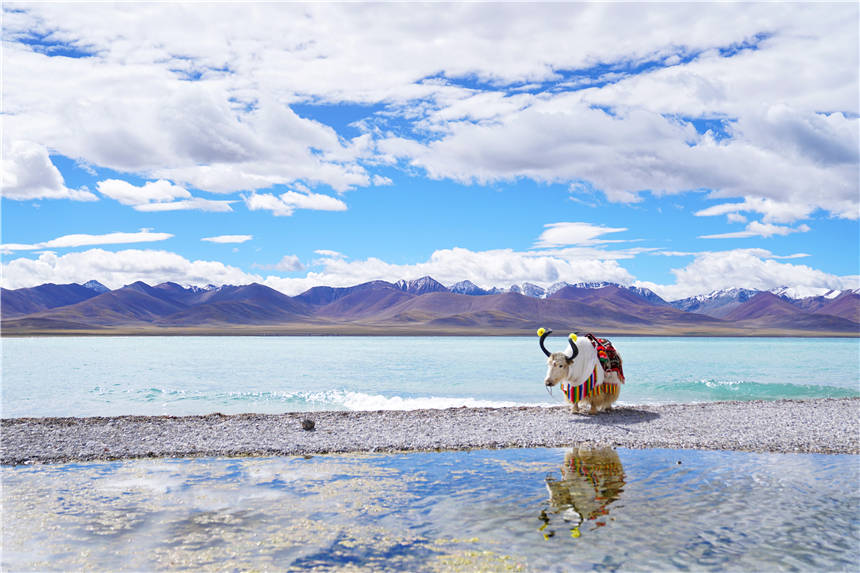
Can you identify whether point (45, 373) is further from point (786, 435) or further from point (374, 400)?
point (786, 435)

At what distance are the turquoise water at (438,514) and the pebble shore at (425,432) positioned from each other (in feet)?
2.94

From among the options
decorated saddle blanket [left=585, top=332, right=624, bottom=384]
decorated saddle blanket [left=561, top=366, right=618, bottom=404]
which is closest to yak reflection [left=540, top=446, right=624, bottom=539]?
decorated saddle blanket [left=561, top=366, right=618, bottom=404]

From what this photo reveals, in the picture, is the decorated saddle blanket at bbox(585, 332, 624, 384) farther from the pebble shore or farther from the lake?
the lake

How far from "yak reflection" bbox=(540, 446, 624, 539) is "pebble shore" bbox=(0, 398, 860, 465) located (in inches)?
50.7

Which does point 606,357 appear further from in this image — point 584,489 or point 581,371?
point 584,489

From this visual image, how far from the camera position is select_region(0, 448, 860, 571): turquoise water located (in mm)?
5641

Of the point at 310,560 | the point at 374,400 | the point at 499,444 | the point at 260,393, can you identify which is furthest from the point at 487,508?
the point at 260,393

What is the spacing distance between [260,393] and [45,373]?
17367 millimetres

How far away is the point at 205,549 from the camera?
19.3 feet

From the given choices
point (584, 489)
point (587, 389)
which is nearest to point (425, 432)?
point (587, 389)

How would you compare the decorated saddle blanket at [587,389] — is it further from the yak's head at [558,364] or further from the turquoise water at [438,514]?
the turquoise water at [438,514]

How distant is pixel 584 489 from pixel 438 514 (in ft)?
7.05

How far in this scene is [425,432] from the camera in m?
11.9

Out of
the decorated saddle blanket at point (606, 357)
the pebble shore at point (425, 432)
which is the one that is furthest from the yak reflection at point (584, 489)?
the decorated saddle blanket at point (606, 357)
